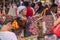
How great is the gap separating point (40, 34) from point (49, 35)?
162 mm

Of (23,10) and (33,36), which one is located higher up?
(23,10)

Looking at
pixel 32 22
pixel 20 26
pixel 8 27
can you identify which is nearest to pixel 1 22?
pixel 8 27

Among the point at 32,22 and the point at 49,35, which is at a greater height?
the point at 32,22

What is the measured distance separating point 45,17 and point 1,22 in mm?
894

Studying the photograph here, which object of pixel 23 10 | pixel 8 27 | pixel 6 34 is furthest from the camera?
pixel 23 10

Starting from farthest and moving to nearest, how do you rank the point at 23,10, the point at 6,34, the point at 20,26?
the point at 23,10, the point at 20,26, the point at 6,34

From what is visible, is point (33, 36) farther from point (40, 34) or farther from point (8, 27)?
point (8, 27)

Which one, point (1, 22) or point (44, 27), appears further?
point (44, 27)

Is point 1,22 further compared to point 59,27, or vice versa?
point 59,27

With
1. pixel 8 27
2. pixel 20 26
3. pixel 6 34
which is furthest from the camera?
pixel 20 26

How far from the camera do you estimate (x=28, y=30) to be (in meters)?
3.83

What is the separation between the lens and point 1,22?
346 centimetres

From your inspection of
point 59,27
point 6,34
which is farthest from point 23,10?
point 6,34

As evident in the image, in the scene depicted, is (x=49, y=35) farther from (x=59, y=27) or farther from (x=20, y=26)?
(x=20, y=26)
